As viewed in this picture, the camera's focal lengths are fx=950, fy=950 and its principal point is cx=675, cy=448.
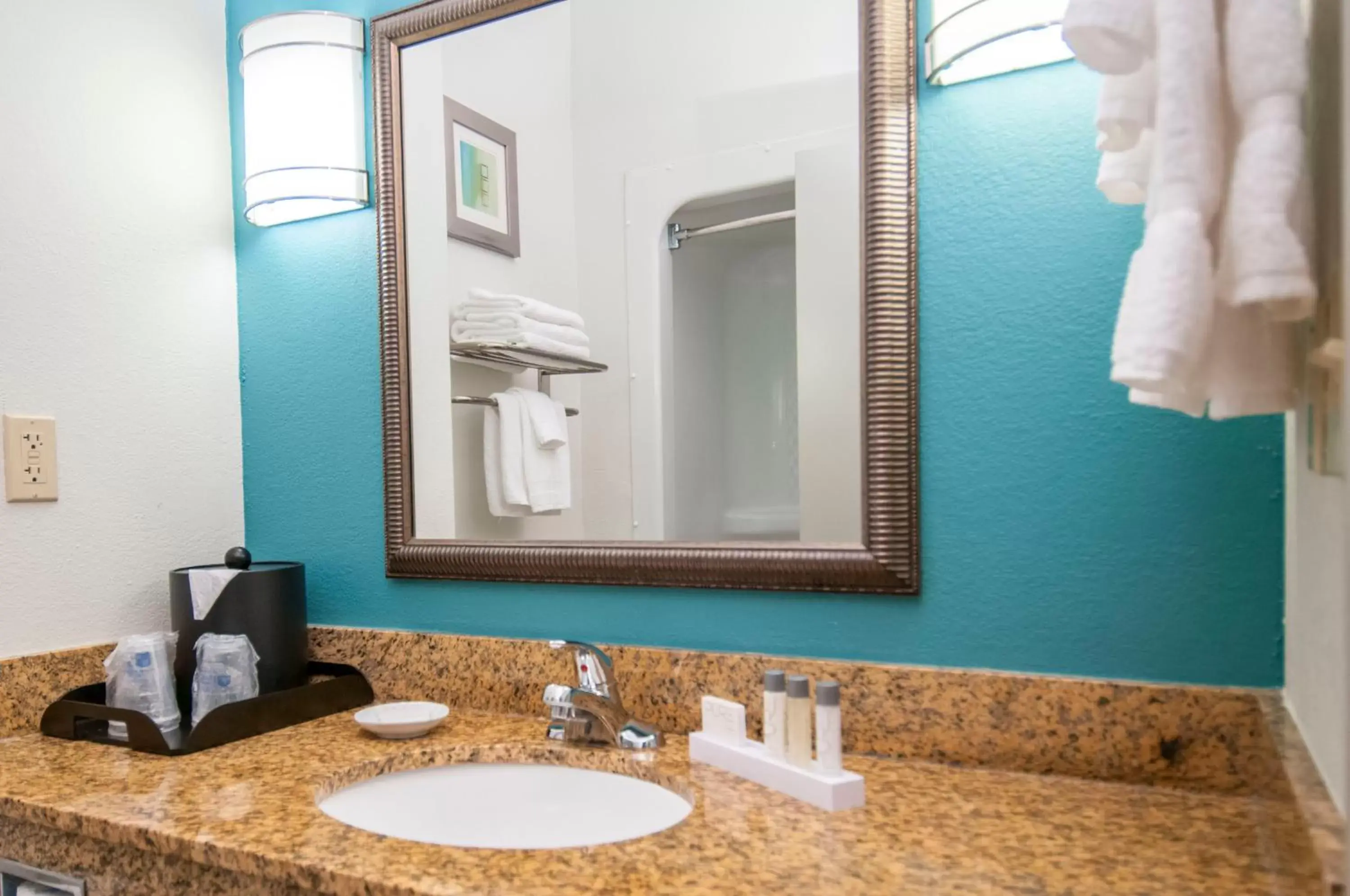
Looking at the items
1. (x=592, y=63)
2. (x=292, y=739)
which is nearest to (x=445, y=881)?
(x=292, y=739)

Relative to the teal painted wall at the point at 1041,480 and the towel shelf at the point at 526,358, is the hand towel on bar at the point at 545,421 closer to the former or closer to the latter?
the towel shelf at the point at 526,358

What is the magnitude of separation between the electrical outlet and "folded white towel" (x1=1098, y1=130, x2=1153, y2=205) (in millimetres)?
1286

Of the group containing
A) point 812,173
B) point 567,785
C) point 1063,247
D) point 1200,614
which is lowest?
point 567,785

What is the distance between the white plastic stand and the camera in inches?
34.9

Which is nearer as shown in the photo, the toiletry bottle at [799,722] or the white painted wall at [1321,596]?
the white painted wall at [1321,596]

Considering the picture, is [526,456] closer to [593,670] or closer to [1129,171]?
[593,670]

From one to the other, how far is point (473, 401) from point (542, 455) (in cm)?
14

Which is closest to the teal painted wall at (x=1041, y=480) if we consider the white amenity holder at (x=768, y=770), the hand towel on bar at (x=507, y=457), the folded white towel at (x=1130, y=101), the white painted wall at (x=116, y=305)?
the white amenity holder at (x=768, y=770)

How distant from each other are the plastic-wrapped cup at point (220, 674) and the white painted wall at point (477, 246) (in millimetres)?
278

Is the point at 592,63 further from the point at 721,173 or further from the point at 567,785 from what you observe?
the point at 567,785

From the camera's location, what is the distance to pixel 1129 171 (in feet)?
2.00

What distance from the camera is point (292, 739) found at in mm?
1181

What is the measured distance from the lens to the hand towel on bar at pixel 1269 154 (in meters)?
0.46

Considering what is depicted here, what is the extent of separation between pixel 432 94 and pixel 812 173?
0.60 m
